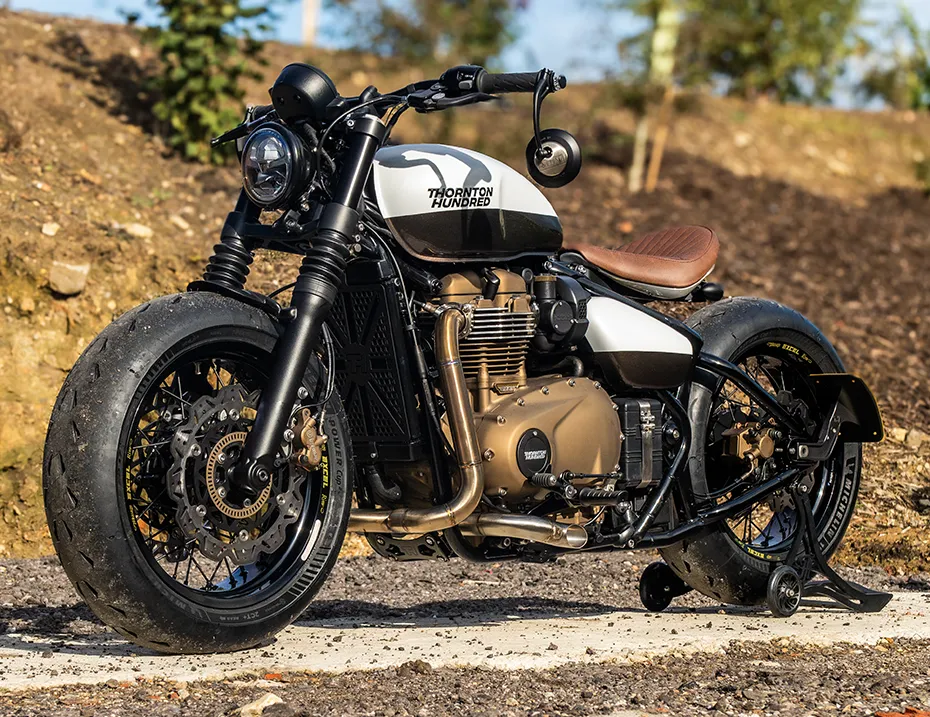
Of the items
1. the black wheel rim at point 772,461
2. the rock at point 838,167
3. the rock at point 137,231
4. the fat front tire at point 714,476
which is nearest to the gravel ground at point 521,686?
the fat front tire at point 714,476

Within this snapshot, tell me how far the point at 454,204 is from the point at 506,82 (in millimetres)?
503

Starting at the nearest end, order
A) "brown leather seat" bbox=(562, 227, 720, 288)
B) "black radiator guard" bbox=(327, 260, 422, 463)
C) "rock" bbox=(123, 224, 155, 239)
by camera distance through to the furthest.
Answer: "black radiator guard" bbox=(327, 260, 422, 463) < "brown leather seat" bbox=(562, 227, 720, 288) < "rock" bbox=(123, 224, 155, 239)

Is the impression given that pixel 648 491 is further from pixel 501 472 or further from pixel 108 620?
pixel 108 620

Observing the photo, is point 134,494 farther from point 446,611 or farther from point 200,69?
point 200,69

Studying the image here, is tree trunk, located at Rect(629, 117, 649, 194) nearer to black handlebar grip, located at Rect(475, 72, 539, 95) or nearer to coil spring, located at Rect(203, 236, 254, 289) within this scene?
black handlebar grip, located at Rect(475, 72, 539, 95)

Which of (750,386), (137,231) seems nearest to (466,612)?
(750,386)

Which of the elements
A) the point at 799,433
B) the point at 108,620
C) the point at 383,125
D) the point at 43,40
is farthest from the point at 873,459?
the point at 43,40

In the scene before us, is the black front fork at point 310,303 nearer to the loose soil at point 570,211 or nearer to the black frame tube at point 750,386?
the loose soil at point 570,211

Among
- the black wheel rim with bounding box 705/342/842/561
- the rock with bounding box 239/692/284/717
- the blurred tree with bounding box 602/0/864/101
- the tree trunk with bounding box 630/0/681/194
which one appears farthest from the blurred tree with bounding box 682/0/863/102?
the rock with bounding box 239/692/284/717

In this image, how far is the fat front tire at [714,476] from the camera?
545cm

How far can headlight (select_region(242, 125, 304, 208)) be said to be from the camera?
4227mm

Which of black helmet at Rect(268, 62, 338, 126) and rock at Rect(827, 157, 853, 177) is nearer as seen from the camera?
black helmet at Rect(268, 62, 338, 126)

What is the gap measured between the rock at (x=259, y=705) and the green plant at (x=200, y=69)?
701 centimetres

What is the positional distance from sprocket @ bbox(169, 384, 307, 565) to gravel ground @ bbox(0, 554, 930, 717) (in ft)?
1.38
